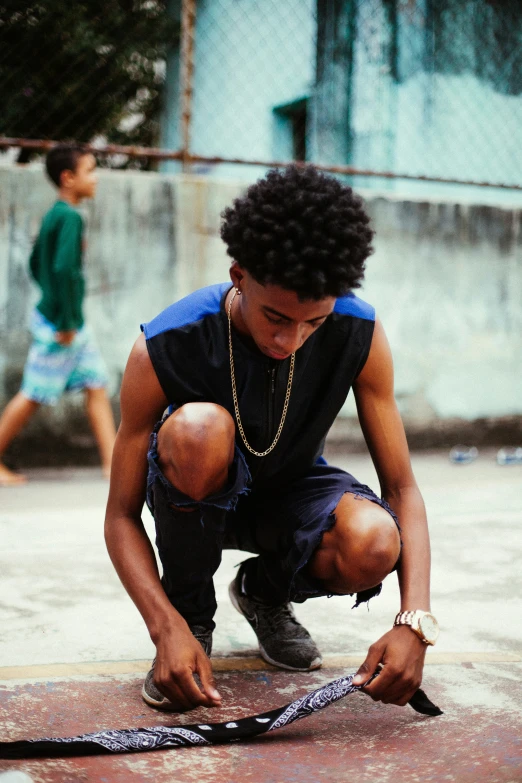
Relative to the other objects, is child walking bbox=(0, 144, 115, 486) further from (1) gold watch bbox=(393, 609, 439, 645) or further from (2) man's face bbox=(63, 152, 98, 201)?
(1) gold watch bbox=(393, 609, 439, 645)

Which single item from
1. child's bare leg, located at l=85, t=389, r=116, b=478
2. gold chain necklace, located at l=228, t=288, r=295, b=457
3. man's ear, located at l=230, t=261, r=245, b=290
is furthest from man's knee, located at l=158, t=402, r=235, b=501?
child's bare leg, located at l=85, t=389, r=116, b=478

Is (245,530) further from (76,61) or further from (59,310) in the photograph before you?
(76,61)

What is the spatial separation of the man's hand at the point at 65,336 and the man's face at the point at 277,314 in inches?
125

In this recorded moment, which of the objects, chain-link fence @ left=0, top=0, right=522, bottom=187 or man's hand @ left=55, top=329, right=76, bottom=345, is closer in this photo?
man's hand @ left=55, top=329, right=76, bottom=345

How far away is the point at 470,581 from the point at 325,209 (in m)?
1.75

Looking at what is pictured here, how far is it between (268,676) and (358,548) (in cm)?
52

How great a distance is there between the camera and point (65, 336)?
16.7 ft

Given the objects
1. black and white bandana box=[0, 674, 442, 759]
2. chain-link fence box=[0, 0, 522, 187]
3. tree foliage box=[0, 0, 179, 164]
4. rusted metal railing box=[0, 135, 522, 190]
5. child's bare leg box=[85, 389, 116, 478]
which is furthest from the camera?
chain-link fence box=[0, 0, 522, 187]

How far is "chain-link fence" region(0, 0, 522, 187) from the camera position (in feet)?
19.9

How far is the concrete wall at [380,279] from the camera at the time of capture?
17.8 feet

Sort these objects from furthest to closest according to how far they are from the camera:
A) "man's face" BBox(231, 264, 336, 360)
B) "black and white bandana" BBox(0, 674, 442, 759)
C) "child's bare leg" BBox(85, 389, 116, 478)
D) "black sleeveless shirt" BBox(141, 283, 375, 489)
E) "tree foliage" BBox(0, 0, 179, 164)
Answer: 1. "tree foliage" BBox(0, 0, 179, 164)
2. "child's bare leg" BBox(85, 389, 116, 478)
3. "black sleeveless shirt" BBox(141, 283, 375, 489)
4. "man's face" BBox(231, 264, 336, 360)
5. "black and white bandana" BBox(0, 674, 442, 759)

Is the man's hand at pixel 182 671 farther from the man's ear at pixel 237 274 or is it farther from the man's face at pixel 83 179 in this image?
the man's face at pixel 83 179

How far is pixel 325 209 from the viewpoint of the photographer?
1869 mm

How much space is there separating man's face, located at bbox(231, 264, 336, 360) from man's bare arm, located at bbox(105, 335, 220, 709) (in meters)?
0.27
